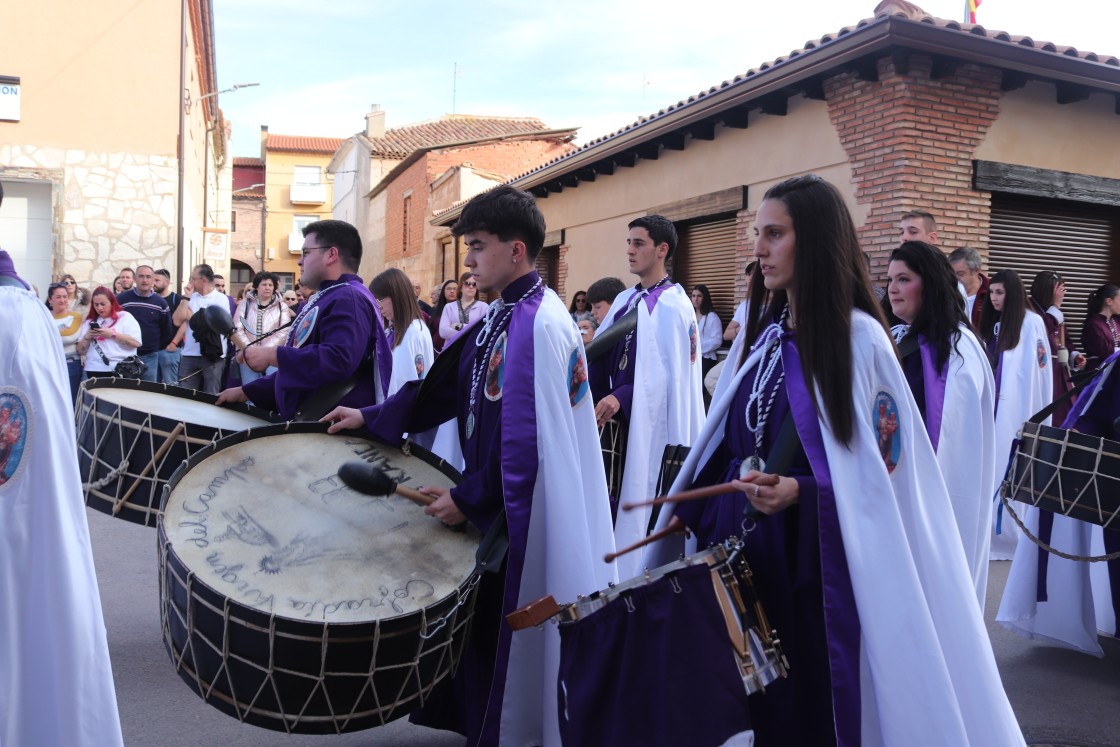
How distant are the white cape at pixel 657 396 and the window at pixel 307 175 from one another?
2278 inches

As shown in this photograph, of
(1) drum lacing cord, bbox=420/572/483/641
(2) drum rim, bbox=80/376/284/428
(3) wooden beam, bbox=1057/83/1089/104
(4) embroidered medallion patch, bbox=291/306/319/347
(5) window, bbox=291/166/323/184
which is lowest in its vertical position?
(1) drum lacing cord, bbox=420/572/483/641

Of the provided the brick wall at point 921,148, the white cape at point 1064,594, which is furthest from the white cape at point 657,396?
the brick wall at point 921,148

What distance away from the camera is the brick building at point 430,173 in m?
27.5

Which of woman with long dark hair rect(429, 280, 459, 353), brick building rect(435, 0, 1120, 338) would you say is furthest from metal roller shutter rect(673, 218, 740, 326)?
woman with long dark hair rect(429, 280, 459, 353)

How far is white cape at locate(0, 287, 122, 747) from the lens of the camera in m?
2.47

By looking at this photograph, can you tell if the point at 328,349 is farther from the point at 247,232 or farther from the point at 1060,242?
the point at 247,232

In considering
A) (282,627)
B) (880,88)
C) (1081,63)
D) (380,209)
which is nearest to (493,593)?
(282,627)

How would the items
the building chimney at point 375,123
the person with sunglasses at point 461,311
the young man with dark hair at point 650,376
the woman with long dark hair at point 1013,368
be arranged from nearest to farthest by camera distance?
the young man with dark hair at point 650,376
the woman with long dark hair at point 1013,368
the person with sunglasses at point 461,311
the building chimney at point 375,123

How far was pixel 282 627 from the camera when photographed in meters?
2.42

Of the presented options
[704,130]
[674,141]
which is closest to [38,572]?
[704,130]

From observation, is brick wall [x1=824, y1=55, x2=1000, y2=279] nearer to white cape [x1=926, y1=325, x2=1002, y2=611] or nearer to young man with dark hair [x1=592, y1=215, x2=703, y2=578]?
young man with dark hair [x1=592, y1=215, x2=703, y2=578]

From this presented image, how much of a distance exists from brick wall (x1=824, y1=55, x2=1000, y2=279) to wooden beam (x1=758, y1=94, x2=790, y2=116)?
125cm

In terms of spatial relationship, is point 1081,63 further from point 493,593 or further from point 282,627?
point 282,627

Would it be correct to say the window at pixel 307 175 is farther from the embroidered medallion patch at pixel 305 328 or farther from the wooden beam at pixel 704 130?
the embroidered medallion patch at pixel 305 328
